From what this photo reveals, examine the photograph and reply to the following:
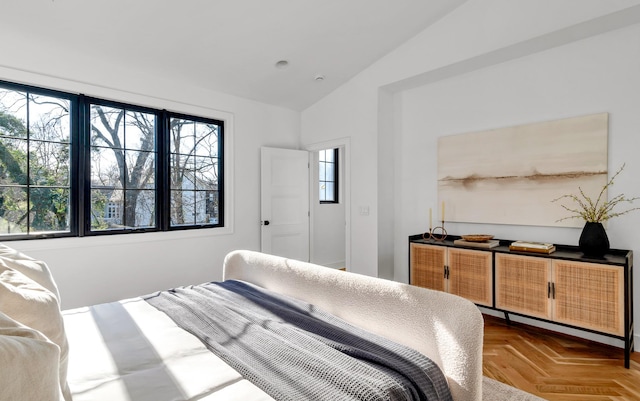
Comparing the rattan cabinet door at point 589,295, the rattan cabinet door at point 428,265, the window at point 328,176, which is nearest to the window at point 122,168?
the window at point 328,176

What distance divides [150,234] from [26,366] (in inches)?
126

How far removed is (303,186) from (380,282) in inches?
133

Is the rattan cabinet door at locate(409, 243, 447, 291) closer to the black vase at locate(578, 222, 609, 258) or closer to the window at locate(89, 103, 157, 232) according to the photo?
the black vase at locate(578, 222, 609, 258)

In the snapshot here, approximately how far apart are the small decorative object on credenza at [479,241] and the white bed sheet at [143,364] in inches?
102

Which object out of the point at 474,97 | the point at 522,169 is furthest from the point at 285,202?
the point at 522,169

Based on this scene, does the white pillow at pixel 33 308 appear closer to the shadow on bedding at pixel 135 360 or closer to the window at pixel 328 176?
the shadow on bedding at pixel 135 360

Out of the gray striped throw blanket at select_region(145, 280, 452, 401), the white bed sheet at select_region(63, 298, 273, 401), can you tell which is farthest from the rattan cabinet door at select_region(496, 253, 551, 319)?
the white bed sheet at select_region(63, 298, 273, 401)

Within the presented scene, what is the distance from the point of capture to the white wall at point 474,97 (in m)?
2.66

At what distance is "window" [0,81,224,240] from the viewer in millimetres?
2854

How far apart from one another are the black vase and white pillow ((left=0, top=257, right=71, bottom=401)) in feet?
10.6

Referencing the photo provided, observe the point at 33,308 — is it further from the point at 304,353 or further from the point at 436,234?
the point at 436,234

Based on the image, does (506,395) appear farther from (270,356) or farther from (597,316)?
(270,356)

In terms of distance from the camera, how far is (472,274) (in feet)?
10.1

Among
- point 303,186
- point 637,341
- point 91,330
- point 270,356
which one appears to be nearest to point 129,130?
point 303,186
